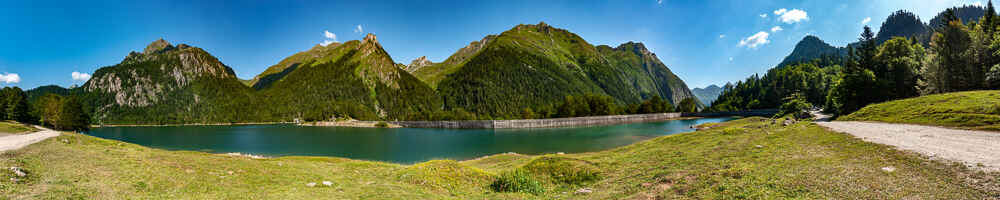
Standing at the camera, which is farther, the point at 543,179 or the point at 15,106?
the point at 15,106

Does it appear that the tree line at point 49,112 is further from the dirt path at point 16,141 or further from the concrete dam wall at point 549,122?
the concrete dam wall at point 549,122

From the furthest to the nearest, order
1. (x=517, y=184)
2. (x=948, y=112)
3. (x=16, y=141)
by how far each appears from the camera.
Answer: (x=948, y=112) < (x=16, y=141) < (x=517, y=184)

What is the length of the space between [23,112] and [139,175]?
424 ft

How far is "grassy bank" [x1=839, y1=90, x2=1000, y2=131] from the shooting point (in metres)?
19.6

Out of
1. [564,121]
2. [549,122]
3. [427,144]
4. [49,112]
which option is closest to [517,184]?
[427,144]

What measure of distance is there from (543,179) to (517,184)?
196 cm

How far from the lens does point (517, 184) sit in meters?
14.0

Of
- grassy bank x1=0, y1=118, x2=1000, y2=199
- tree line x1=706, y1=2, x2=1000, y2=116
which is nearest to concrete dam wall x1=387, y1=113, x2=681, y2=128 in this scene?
tree line x1=706, y1=2, x2=1000, y2=116

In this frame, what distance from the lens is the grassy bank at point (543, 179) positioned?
28.2 ft

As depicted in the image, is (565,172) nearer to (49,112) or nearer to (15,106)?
(49,112)

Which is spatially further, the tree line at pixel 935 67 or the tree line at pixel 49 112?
the tree line at pixel 49 112

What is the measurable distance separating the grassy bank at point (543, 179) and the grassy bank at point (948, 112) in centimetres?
1067

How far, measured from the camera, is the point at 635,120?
132875 mm

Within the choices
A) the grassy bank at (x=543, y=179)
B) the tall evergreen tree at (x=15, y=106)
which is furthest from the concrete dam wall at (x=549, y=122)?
the tall evergreen tree at (x=15, y=106)
